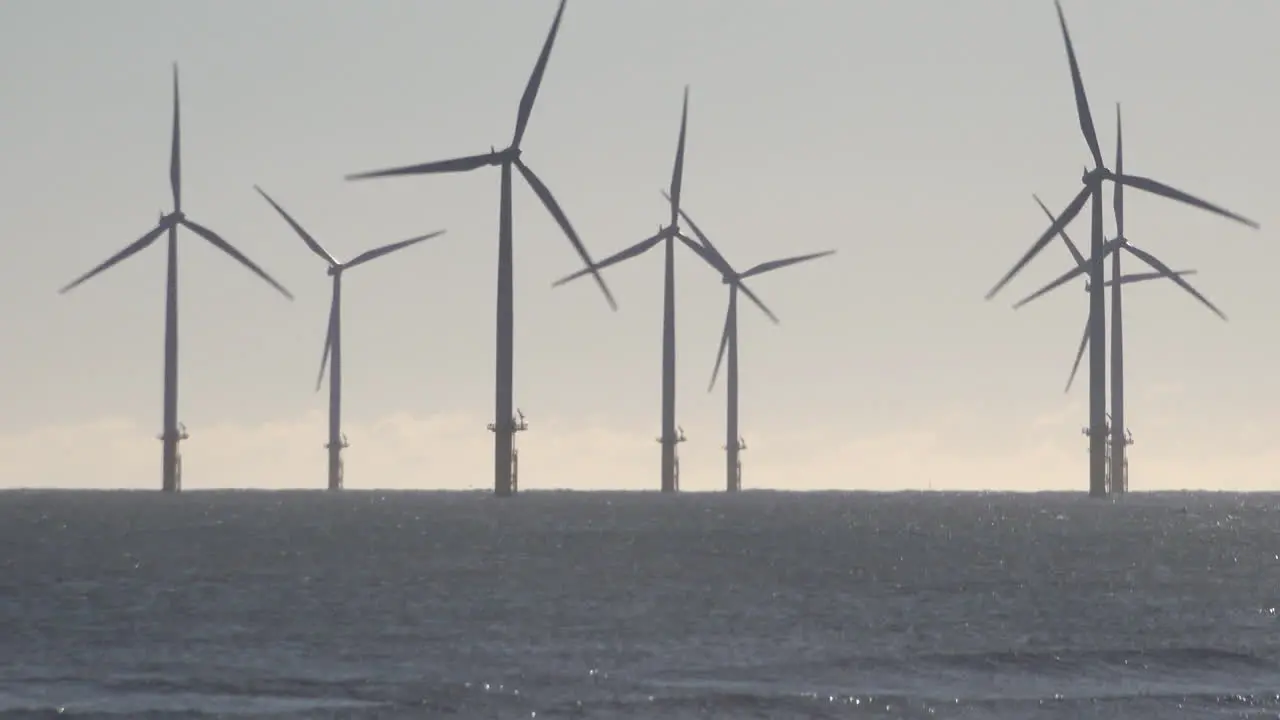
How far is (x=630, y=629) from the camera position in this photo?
3150 inches

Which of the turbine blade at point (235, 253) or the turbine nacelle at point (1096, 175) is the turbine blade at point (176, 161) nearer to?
the turbine blade at point (235, 253)

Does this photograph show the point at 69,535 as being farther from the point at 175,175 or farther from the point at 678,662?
the point at 678,662

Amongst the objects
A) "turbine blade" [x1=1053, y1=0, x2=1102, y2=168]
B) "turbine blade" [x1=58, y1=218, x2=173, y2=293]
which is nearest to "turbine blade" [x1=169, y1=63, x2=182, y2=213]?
"turbine blade" [x1=58, y1=218, x2=173, y2=293]

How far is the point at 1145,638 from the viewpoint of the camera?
79.2 m

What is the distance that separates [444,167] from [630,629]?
84.1 metres

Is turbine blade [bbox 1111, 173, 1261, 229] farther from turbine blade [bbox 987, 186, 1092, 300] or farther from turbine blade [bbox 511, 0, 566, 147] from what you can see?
turbine blade [bbox 511, 0, 566, 147]

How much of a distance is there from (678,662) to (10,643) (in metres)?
22.9

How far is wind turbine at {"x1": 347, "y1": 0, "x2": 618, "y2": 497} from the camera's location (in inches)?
5832

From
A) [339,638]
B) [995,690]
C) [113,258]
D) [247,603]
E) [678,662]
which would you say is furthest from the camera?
[113,258]

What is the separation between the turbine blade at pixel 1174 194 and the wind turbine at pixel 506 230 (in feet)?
168

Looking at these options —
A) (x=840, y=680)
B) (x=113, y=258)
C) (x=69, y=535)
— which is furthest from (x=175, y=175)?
(x=840, y=680)

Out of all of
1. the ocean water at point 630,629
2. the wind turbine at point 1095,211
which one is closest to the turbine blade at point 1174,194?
the wind turbine at point 1095,211

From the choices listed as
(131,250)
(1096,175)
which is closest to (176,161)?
(131,250)

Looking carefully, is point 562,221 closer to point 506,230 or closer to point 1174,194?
point 506,230
